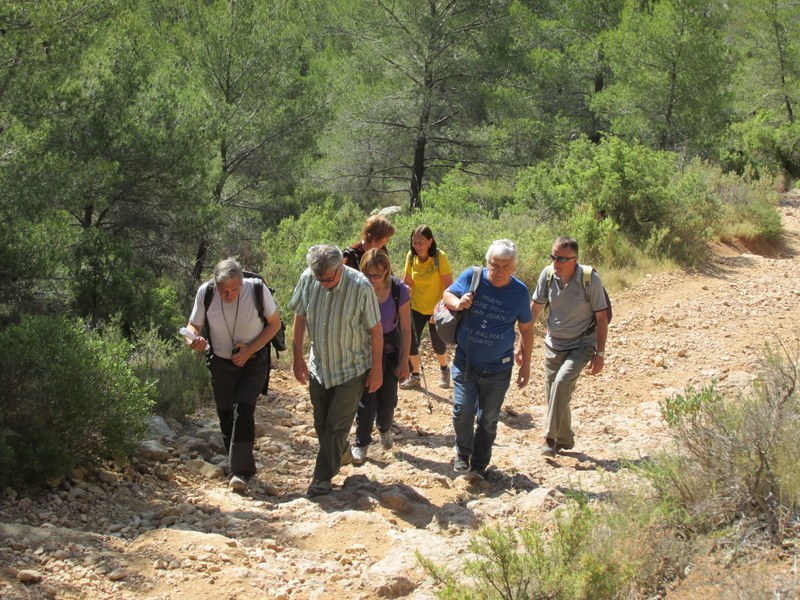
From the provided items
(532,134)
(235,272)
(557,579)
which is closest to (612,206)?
(532,134)

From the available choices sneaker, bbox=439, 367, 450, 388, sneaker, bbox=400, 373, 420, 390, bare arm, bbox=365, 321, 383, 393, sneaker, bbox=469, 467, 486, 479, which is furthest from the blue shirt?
sneaker, bbox=439, 367, 450, 388

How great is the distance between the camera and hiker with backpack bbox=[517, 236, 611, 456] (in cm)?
582

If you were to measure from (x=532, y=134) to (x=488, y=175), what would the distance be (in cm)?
136

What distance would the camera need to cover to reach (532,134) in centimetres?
1875

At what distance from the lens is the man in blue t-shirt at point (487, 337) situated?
5.29m

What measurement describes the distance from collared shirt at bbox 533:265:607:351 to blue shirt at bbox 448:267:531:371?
0.66m

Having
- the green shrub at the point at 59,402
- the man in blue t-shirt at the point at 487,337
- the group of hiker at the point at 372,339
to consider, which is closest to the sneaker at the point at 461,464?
the group of hiker at the point at 372,339

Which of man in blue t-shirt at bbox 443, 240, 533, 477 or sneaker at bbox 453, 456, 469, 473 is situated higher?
man in blue t-shirt at bbox 443, 240, 533, 477

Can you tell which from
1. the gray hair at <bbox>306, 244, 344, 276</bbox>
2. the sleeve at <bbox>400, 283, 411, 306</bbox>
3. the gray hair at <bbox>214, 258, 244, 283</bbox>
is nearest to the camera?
the gray hair at <bbox>306, 244, 344, 276</bbox>

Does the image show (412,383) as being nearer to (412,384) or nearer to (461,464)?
(412,384)

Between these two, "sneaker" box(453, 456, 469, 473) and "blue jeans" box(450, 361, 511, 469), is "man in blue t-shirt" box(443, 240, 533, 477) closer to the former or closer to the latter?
"blue jeans" box(450, 361, 511, 469)

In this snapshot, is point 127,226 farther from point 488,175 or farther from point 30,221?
point 488,175

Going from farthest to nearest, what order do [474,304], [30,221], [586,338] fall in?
1. [30,221]
2. [586,338]
3. [474,304]

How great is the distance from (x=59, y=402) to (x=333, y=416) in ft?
5.47
